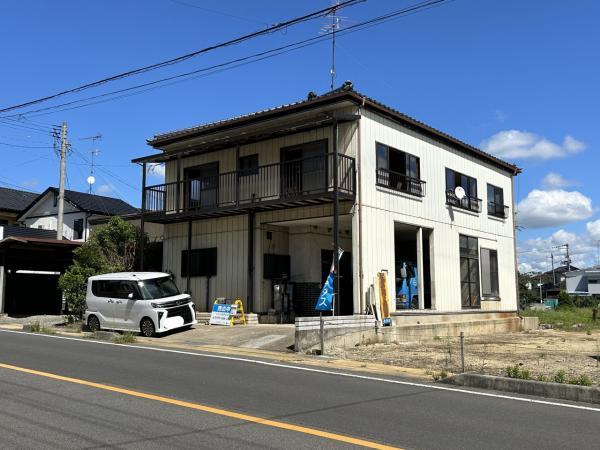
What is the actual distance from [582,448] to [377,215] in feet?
42.4

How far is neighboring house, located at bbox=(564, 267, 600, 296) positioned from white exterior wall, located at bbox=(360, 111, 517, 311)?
54217 millimetres

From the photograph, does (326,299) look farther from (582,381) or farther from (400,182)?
(582,381)

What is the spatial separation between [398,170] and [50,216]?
31.2m

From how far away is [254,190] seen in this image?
20.0 metres

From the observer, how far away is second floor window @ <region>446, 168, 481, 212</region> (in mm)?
22328

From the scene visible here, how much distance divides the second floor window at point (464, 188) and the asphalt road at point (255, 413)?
13.8 metres

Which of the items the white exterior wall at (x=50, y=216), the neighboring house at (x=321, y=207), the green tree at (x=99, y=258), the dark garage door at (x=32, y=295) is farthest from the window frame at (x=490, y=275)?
the white exterior wall at (x=50, y=216)

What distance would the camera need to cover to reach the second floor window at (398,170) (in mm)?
18781

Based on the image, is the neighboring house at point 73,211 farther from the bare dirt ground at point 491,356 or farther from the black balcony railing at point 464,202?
the bare dirt ground at point 491,356

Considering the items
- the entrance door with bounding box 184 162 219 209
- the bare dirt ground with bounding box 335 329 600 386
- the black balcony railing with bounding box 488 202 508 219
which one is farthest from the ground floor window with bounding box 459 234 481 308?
the entrance door with bounding box 184 162 219 209

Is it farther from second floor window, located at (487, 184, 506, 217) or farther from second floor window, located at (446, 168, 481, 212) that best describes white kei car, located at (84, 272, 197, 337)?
second floor window, located at (487, 184, 506, 217)

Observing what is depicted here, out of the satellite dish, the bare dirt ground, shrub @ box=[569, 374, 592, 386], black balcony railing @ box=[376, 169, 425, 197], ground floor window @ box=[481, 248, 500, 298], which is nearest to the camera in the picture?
shrub @ box=[569, 374, 592, 386]

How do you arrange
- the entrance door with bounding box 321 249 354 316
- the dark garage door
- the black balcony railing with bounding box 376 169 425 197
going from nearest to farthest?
the black balcony railing with bounding box 376 169 425 197 < the entrance door with bounding box 321 249 354 316 < the dark garage door

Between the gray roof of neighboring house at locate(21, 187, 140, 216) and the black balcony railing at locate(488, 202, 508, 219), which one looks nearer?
the black balcony railing at locate(488, 202, 508, 219)
